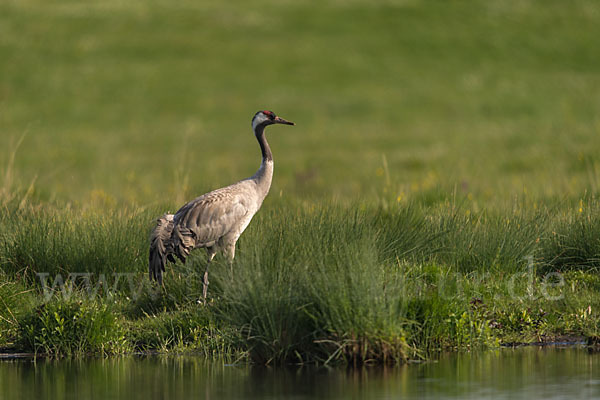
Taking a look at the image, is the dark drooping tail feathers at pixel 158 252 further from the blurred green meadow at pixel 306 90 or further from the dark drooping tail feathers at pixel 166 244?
the blurred green meadow at pixel 306 90

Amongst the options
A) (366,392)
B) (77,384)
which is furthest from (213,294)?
(366,392)

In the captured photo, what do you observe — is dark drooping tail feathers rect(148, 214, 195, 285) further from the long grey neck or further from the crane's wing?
the long grey neck

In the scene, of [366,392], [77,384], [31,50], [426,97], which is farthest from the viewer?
[31,50]

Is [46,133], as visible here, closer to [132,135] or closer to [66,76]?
[132,135]

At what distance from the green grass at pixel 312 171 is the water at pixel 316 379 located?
17.7 inches

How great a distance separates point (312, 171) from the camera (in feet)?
113

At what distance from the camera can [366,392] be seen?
31.7 ft

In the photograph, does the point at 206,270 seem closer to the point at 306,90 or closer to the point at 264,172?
the point at 264,172

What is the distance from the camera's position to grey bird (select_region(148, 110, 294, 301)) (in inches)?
527

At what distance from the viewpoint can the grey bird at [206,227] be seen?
43.9 feet

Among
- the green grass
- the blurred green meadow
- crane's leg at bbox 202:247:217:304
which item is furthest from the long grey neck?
the blurred green meadow

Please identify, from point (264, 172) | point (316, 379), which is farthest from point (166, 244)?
point (316, 379)

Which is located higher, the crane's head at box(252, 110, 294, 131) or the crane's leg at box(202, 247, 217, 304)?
the crane's head at box(252, 110, 294, 131)

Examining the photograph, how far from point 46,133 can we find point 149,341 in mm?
33821
